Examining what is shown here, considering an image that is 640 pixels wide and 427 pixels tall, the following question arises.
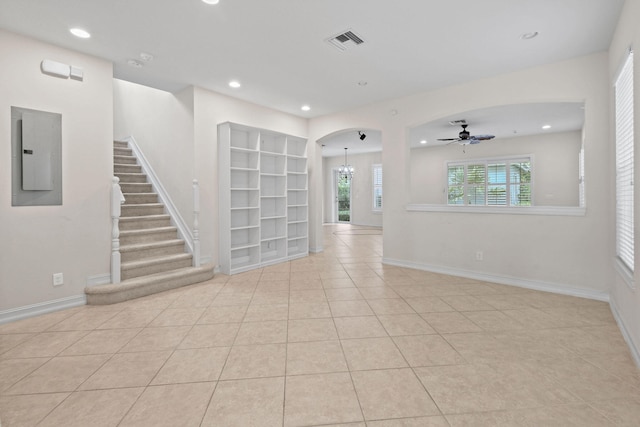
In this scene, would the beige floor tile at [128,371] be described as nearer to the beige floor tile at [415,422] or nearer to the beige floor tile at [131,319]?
the beige floor tile at [131,319]

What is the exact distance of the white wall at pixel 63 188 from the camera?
119 inches

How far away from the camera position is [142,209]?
486cm

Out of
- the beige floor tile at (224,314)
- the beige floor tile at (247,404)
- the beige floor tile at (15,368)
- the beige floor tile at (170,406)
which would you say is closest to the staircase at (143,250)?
the beige floor tile at (224,314)

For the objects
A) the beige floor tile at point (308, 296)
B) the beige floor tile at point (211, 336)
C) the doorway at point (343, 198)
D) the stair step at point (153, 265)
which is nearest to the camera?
the beige floor tile at point (211, 336)

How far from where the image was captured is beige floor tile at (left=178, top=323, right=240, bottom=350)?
2.50m

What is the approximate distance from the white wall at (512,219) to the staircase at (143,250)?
11.3ft

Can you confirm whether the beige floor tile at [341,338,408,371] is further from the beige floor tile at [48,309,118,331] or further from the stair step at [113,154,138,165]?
the stair step at [113,154,138,165]

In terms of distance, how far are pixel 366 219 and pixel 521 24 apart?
9319 millimetres

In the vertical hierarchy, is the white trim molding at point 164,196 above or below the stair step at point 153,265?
above

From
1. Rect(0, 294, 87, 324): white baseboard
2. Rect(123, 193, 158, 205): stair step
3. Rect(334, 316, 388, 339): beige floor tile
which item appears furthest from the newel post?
Rect(334, 316, 388, 339): beige floor tile

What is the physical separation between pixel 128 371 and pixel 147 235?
2.84m

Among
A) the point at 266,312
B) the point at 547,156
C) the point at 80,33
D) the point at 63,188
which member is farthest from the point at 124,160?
the point at 547,156

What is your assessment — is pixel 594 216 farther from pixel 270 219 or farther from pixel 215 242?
pixel 215 242

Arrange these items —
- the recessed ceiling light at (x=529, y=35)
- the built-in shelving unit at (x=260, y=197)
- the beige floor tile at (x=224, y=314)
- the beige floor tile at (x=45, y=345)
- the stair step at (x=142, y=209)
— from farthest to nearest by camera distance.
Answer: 1. the built-in shelving unit at (x=260, y=197)
2. the stair step at (x=142, y=209)
3. the recessed ceiling light at (x=529, y=35)
4. the beige floor tile at (x=224, y=314)
5. the beige floor tile at (x=45, y=345)
